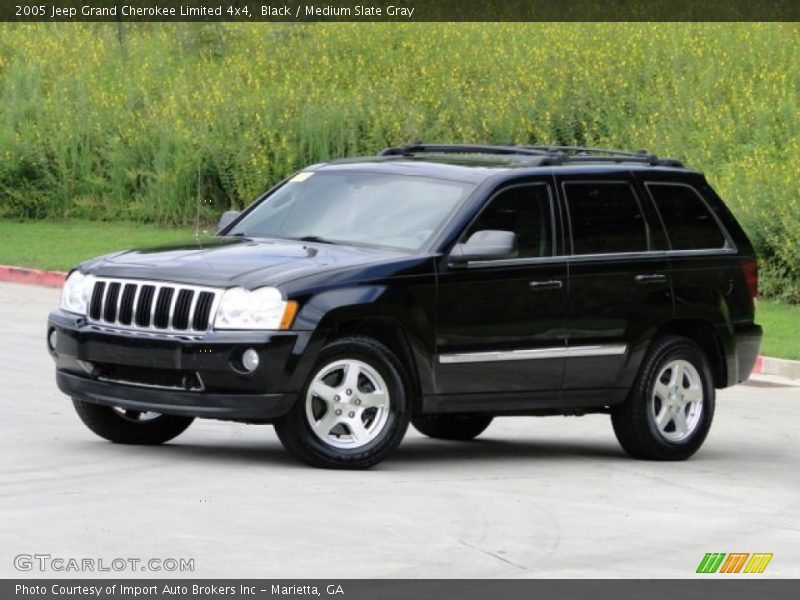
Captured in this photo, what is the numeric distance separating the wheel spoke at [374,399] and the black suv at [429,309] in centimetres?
1

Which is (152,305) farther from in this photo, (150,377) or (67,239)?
(67,239)

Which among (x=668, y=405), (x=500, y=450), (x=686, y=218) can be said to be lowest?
(x=500, y=450)

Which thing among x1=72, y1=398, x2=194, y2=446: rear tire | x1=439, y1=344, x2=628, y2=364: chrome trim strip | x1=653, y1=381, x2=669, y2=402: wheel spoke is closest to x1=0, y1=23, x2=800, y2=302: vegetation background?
x1=653, y1=381, x2=669, y2=402: wheel spoke

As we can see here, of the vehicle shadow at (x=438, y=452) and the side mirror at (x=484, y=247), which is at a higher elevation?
the side mirror at (x=484, y=247)

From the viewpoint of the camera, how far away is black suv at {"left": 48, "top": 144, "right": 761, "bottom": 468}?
10352 mm

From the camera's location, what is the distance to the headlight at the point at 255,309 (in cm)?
1023

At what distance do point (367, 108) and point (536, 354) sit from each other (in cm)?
2304

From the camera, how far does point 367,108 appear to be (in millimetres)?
34094
